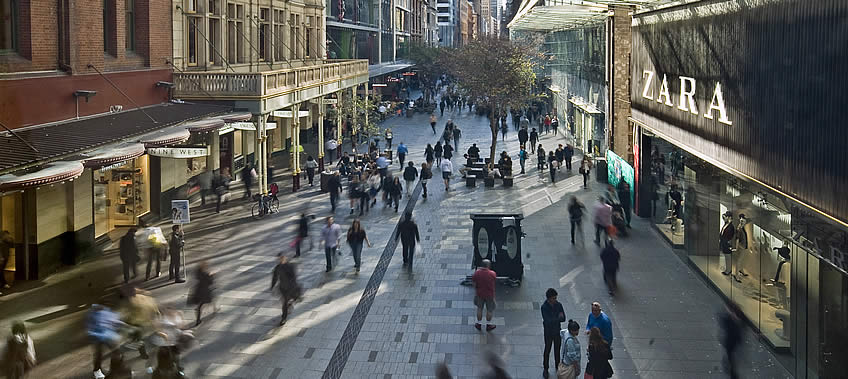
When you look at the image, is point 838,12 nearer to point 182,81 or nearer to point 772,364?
point 772,364

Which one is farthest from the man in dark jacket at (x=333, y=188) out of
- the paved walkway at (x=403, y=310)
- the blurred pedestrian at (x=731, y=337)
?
the blurred pedestrian at (x=731, y=337)

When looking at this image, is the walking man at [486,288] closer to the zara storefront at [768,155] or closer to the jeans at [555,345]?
the jeans at [555,345]

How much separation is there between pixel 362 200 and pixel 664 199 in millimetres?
9630

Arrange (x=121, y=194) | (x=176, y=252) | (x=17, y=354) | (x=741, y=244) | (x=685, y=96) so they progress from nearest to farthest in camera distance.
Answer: (x=17, y=354) → (x=741, y=244) → (x=685, y=96) → (x=176, y=252) → (x=121, y=194)

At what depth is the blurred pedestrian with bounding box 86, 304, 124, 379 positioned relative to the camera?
1170 cm

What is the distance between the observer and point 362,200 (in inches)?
1022

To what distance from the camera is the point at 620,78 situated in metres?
30.7

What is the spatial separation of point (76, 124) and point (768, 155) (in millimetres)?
15998

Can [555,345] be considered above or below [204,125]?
below

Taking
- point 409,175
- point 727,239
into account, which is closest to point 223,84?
point 409,175

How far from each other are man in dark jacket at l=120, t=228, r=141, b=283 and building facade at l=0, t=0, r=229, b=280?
159 centimetres

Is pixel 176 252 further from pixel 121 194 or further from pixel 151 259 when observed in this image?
pixel 121 194

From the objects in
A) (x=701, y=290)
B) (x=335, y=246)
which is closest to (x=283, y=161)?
(x=335, y=246)

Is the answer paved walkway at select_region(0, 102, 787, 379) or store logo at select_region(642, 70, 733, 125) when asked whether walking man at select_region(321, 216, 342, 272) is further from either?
store logo at select_region(642, 70, 733, 125)
